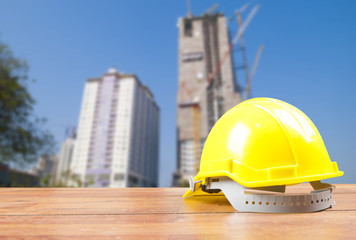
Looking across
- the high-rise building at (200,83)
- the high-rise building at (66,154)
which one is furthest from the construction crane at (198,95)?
the high-rise building at (66,154)

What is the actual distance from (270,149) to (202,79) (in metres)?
49.5

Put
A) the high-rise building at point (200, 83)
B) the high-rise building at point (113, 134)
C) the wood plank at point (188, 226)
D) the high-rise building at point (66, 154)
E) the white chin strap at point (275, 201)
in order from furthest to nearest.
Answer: the high-rise building at point (66, 154), the high-rise building at point (113, 134), the high-rise building at point (200, 83), the white chin strap at point (275, 201), the wood plank at point (188, 226)

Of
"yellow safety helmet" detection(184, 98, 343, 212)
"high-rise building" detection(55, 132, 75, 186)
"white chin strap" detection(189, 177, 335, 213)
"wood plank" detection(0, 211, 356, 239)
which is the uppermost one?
"high-rise building" detection(55, 132, 75, 186)

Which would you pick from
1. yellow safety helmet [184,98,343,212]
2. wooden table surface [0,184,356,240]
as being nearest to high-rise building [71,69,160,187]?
wooden table surface [0,184,356,240]

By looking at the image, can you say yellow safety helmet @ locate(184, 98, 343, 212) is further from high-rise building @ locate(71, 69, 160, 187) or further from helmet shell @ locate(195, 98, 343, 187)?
high-rise building @ locate(71, 69, 160, 187)

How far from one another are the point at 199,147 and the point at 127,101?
73.0ft

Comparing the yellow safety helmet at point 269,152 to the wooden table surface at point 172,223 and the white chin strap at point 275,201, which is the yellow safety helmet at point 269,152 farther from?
the wooden table surface at point 172,223

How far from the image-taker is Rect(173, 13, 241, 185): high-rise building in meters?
46.3

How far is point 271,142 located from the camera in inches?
39.7

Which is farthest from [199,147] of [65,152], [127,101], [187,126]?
[65,152]

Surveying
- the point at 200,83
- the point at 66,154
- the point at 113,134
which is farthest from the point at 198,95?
the point at 66,154

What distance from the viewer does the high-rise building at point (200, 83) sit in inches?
1825

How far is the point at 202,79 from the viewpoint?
49531mm

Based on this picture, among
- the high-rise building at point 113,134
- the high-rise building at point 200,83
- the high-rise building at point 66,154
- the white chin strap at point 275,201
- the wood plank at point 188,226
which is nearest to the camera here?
the wood plank at point 188,226
